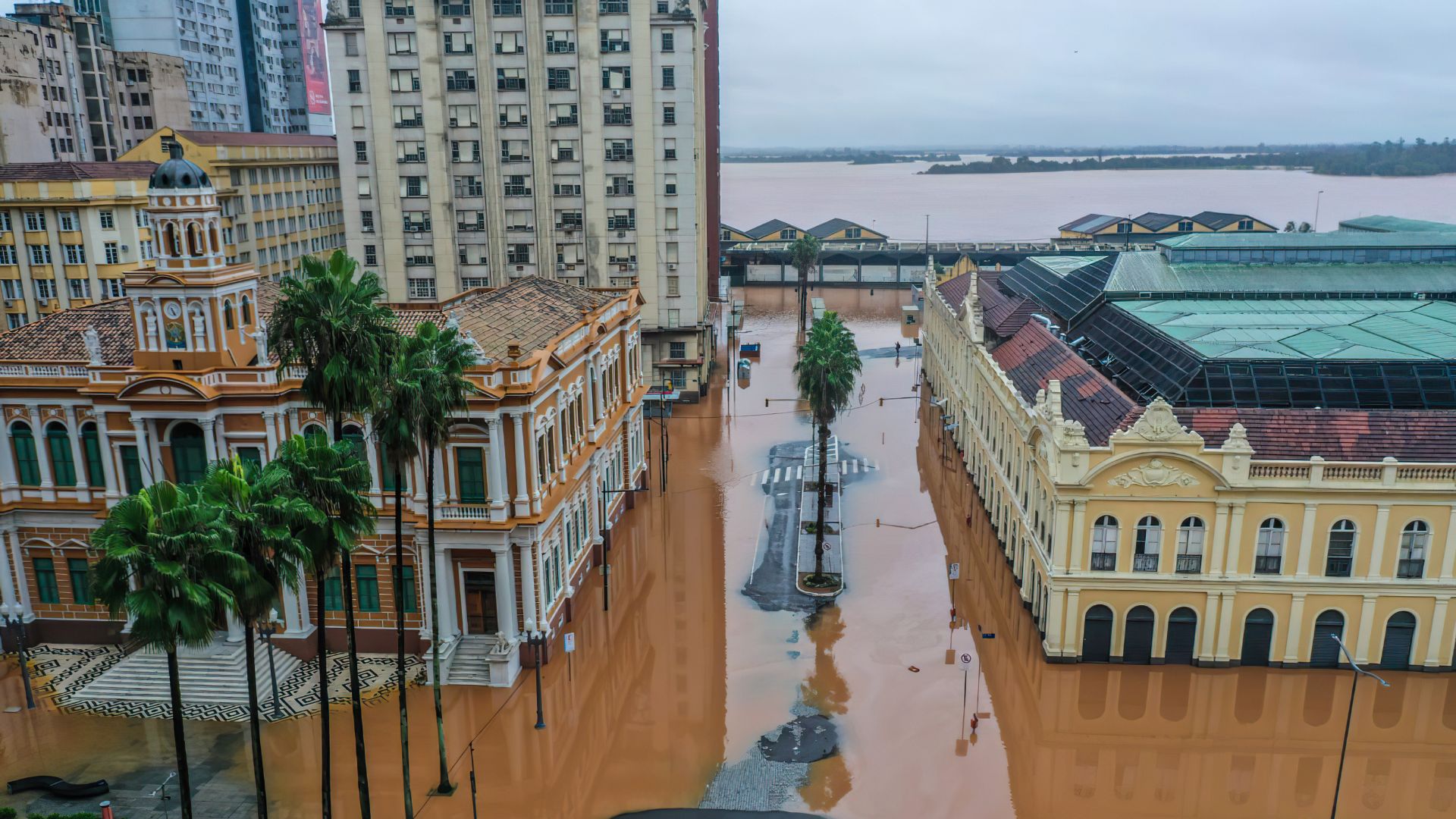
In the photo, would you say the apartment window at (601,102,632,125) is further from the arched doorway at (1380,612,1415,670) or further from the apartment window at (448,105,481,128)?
the arched doorway at (1380,612,1415,670)

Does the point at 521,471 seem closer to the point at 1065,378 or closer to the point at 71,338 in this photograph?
the point at 71,338

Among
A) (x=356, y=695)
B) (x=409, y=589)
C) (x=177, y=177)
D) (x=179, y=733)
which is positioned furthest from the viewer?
(x=409, y=589)

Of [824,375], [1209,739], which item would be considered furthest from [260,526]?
[1209,739]

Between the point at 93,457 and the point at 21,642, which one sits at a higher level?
the point at 93,457

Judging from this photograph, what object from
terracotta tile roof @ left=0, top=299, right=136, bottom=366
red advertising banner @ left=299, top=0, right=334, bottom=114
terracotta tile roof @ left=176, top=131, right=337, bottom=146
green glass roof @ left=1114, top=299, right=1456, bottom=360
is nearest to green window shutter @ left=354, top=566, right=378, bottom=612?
terracotta tile roof @ left=0, top=299, right=136, bottom=366

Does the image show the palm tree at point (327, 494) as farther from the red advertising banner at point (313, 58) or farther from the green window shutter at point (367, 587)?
the red advertising banner at point (313, 58)

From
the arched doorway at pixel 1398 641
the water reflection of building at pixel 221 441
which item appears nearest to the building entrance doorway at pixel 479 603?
the water reflection of building at pixel 221 441
